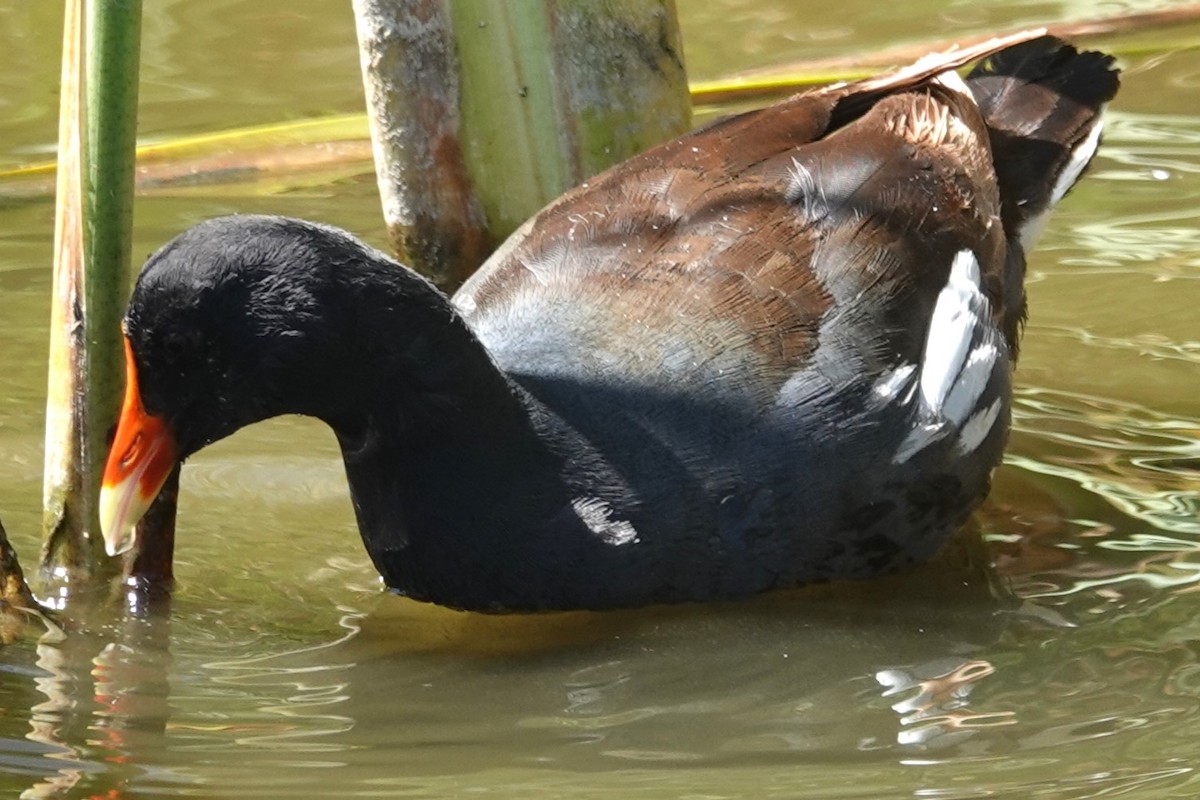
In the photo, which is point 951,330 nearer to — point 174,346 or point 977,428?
point 977,428

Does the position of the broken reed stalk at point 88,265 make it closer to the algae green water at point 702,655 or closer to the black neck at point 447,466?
the algae green water at point 702,655

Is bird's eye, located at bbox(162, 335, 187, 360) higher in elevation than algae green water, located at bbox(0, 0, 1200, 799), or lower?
higher

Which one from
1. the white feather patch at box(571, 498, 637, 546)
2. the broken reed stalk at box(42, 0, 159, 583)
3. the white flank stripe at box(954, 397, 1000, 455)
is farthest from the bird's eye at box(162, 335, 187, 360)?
the white flank stripe at box(954, 397, 1000, 455)

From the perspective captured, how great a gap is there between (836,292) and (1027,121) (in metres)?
1.04

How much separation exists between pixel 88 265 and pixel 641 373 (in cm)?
98

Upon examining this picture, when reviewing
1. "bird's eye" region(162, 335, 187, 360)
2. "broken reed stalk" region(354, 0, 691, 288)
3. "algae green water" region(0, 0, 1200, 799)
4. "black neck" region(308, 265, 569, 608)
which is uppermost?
"broken reed stalk" region(354, 0, 691, 288)

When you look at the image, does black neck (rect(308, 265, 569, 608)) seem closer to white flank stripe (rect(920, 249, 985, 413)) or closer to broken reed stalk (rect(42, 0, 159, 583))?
broken reed stalk (rect(42, 0, 159, 583))

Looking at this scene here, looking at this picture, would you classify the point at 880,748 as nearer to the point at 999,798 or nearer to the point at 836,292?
the point at 999,798

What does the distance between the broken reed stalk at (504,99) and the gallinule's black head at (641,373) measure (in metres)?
0.45

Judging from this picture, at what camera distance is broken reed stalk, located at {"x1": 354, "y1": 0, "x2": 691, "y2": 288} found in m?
4.29

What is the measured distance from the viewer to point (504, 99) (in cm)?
436

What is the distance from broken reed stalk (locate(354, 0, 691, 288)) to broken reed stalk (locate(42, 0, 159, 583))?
1160 millimetres

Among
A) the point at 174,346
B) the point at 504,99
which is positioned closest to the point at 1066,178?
the point at 504,99

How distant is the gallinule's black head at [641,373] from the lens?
10.7ft
